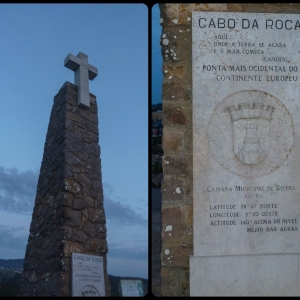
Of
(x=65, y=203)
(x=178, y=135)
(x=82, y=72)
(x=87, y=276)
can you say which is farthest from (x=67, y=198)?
(x=178, y=135)

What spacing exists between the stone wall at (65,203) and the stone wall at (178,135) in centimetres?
273

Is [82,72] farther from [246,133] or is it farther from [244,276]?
[244,276]

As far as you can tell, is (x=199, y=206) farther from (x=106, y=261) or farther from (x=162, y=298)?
(x=106, y=261)

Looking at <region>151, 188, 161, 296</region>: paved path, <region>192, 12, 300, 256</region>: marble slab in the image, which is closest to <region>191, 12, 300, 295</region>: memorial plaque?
<region>192, 12, 300, 256</region>: marble slab

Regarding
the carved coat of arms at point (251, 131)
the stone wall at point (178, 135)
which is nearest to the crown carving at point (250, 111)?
the carved coat of arms at point (251, 131)

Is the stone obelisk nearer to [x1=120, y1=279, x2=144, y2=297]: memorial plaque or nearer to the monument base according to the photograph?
[x1=120, y1=279, x2=144, y2=297]: memorial plaque

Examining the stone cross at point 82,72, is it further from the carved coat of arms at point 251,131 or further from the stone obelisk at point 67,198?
the carved coat of arms at point 251,131

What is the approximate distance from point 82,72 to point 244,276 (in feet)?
16.6

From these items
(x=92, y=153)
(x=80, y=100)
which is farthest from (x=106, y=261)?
(x=80, y=100)

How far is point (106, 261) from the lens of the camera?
244 inches

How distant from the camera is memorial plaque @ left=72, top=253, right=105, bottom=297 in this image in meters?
5.64

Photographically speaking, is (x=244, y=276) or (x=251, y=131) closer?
(x=244, y=276)

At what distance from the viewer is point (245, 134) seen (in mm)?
3305

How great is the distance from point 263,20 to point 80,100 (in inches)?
159
